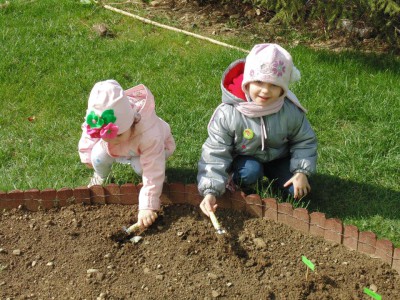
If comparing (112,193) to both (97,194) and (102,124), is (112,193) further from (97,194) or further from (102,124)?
(102,124)

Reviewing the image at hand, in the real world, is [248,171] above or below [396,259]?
above

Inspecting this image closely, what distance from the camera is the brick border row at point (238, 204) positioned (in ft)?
13.1

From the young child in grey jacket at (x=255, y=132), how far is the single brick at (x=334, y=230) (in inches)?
13.7

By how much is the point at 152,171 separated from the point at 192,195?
338mm

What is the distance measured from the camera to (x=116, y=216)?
14.5 feet

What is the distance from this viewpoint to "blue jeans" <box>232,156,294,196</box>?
4.50 m

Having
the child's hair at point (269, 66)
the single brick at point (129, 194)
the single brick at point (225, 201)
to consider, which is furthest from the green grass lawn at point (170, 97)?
the child's hair at point (269, 66)

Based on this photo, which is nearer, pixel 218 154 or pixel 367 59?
pixel 218 154

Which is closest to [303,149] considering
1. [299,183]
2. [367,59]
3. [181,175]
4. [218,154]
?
[299,183]

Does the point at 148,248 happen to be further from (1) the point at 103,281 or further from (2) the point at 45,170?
(2) the point at 45,170

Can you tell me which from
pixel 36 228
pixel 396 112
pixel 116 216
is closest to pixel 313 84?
pixel 396 112

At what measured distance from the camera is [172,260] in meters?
4.03

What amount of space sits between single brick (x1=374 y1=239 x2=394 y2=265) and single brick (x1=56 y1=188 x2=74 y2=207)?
77.8 inches

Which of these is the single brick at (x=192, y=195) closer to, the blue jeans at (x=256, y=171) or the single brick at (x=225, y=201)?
the single brick at (x=225, y=201)
